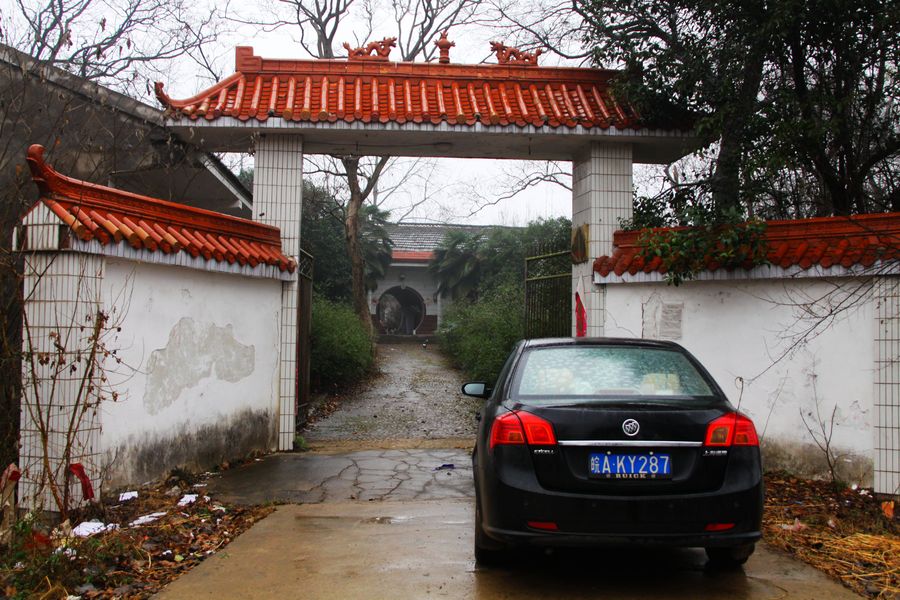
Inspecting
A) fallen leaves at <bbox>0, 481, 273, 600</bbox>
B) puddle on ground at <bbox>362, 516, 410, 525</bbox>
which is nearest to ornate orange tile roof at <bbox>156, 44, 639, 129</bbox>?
fallen leaves at <bbox>0, 481, 273, 600</bbox>

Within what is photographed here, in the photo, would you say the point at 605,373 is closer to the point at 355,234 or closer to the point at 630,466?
the point at 630,466

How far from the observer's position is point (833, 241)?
21.7ft

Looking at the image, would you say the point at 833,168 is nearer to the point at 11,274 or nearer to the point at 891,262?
the point at 891,262

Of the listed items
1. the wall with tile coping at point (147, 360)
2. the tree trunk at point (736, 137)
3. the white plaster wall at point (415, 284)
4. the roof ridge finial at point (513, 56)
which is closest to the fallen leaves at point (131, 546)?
the wall with tile coping at point (147, 360)

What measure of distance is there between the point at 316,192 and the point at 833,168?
627 inches

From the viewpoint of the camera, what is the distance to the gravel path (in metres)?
10.6

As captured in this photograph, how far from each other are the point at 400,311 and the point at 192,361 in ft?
74.8

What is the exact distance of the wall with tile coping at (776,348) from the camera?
21.1 feet

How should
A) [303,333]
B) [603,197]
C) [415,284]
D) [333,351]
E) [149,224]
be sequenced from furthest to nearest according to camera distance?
[415,284] < [333,351] < [303,333] < [603,197] < [149,224]

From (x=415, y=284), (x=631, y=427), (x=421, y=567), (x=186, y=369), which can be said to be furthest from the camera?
(x=415, y=284)

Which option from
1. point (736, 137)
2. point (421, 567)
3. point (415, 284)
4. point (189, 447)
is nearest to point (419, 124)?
point (736, 137)

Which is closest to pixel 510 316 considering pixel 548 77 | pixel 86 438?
pixel 548 77

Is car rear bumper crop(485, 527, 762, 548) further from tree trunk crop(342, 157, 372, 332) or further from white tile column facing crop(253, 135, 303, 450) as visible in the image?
tree trunk crop(342, 157, 372, 332)

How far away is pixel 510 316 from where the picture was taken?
49.1 ft
